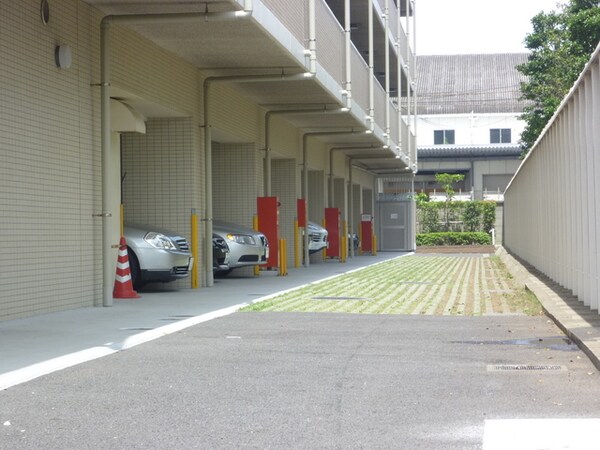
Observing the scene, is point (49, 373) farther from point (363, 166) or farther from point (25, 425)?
point (363, 166)

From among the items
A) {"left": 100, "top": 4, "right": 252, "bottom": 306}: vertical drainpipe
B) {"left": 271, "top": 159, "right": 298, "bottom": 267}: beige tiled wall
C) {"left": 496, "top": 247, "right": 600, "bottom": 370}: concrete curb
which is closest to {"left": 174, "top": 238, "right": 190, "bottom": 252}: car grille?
{"left": 100, "top": 4, "right": 252, "bottom": 306}: vertical drainpipe

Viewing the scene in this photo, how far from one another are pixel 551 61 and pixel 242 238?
81.6ft

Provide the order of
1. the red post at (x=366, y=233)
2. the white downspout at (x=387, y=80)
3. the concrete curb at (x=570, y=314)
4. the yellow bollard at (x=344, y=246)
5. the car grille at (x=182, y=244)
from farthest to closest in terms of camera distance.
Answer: the red post at (x=366, y=233)
the yellow bollard at (x=344, y=246)
the white downspout at (x=387, y=80)
the car grille at (x=182, y=244)
the concrete curb at (x=570, y=314)

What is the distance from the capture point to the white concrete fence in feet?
36.1

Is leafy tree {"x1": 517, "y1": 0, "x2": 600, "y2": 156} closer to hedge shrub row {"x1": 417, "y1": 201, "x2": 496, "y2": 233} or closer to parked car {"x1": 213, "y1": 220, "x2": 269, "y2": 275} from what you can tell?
hedge shrub row {"x1": 417, "y1": 201, "x2": 496, "y2": 233}

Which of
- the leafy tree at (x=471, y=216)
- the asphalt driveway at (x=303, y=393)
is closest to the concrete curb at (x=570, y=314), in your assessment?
the asphalt driveway at (x=303, y=393)

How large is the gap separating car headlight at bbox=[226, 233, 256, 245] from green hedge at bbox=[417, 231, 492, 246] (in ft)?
103

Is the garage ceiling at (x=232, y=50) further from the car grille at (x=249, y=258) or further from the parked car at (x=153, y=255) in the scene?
the car grille at (x=249, y=258)

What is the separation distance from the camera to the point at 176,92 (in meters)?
16.9

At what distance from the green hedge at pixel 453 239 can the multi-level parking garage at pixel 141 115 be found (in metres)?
25.7

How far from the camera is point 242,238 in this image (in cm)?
2017

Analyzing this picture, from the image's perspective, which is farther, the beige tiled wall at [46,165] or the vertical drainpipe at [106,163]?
the vertical drainpipe at [106,163]

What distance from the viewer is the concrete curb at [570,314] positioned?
330 inches

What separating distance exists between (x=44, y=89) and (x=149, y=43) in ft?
11.8
